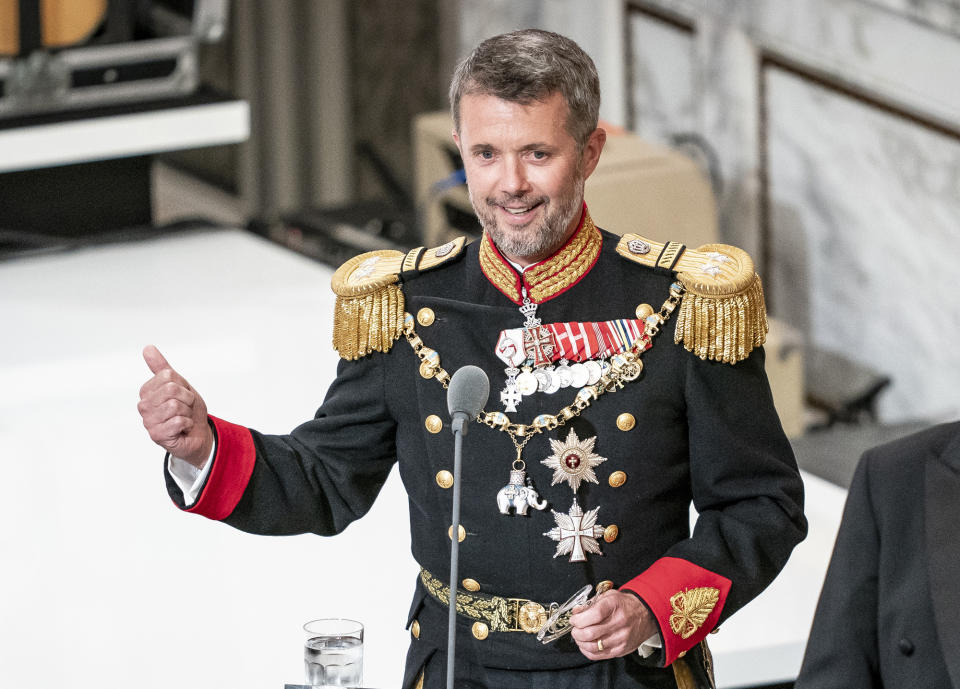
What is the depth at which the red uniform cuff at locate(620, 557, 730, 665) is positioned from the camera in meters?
1.51

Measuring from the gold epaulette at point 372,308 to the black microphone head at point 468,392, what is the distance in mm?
225

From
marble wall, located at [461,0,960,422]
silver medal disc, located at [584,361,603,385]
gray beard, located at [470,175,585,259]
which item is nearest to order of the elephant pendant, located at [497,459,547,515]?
silver medal disc, located at [584,361,603,385]

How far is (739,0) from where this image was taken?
171 inches

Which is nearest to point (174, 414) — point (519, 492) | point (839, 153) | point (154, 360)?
point (154, 360)

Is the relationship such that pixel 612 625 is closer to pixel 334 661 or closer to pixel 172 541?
pixel 334 661

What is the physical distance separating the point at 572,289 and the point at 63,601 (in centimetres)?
135

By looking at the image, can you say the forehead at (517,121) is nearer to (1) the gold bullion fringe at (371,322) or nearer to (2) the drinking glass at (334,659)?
(1) the gold bullion fringe at (371,322)

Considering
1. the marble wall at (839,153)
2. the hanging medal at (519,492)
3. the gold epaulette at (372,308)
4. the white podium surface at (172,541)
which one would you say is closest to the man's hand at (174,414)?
the gold epaulette at (372,308)

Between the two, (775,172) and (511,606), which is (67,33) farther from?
(511,606)

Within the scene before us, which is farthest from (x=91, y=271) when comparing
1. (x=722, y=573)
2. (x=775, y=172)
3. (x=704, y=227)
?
(x=722, y=573)

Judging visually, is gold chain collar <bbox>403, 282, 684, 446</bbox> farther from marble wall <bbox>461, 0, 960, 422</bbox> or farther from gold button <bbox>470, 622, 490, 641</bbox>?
marble wall <bbox>461, 0, 960, 422</bbox>

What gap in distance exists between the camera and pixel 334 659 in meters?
1.58

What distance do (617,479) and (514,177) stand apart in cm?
31

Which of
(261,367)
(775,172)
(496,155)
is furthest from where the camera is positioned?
(775,172)
